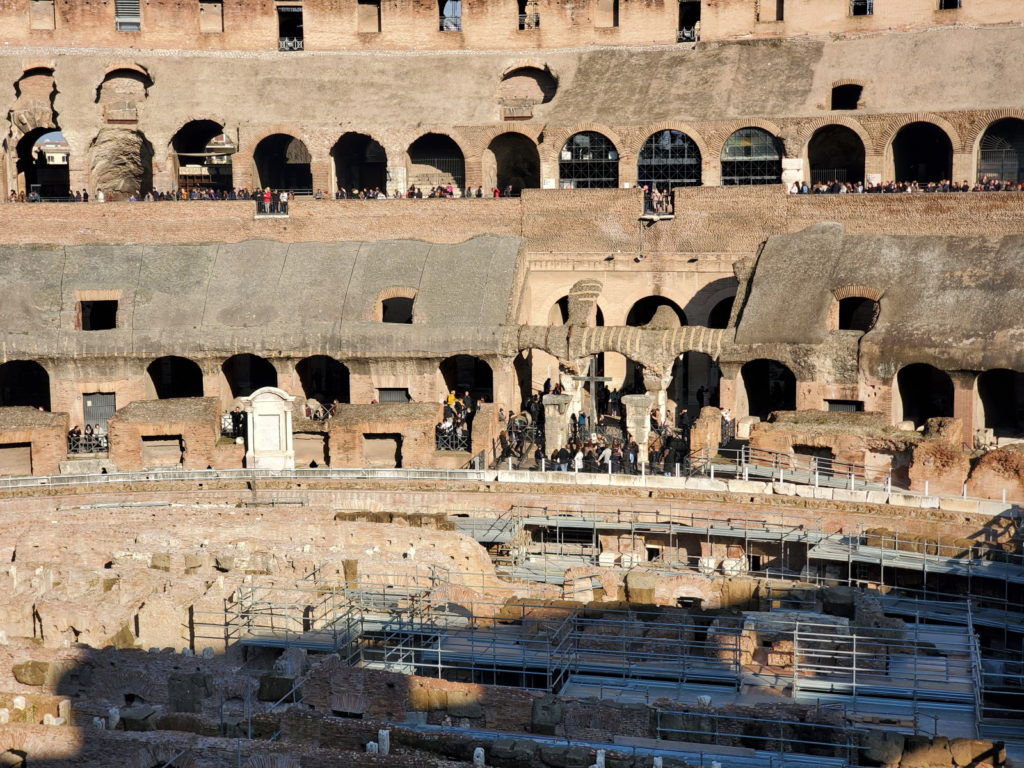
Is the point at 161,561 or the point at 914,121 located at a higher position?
the point at 914,121

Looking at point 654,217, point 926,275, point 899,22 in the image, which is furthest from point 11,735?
point 899,22

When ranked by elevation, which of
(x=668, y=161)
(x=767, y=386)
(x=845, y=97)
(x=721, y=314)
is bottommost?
(x=767, y=386)

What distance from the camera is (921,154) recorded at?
4725 centimetres

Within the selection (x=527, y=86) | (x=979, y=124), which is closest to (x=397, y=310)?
(x=527, y=86)

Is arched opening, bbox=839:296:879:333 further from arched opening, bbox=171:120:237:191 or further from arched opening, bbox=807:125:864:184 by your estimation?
arched opening, bbox=171:120:237:191

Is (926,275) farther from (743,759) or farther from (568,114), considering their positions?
(743,759)

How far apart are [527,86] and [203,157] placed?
11996 millimetres

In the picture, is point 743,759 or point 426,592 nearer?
point 743,759

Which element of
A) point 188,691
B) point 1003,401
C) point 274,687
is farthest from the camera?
point 1003,401

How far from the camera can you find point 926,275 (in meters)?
Result: 37.9

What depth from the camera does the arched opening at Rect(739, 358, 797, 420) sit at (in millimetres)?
40375

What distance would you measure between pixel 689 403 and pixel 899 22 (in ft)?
47.2

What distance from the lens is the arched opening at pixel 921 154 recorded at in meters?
46.8

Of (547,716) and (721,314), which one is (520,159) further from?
(547,716)
